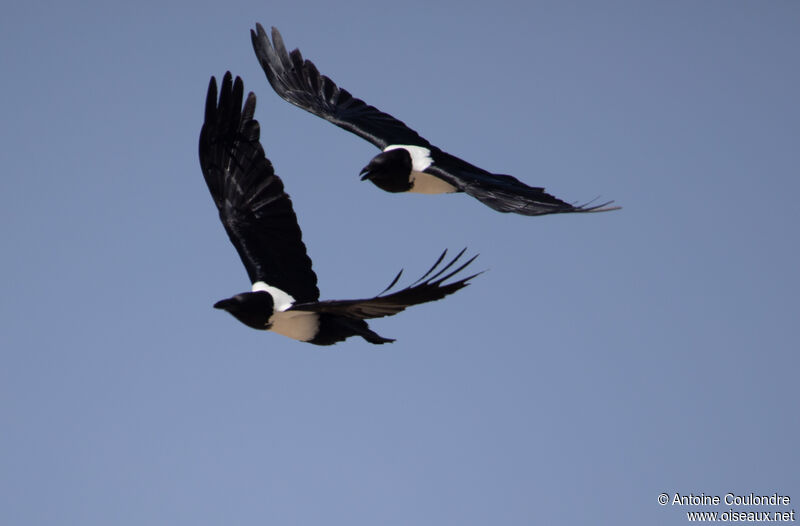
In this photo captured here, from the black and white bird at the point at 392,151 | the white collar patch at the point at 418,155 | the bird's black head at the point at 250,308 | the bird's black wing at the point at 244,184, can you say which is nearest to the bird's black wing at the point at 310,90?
the black and white bird at the point at 392,151

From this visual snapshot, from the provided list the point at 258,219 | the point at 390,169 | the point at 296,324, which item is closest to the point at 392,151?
the point at 390,169

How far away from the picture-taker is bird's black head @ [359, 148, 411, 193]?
18281 mm

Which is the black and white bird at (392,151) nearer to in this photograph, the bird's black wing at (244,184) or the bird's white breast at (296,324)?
the bird's black wing at (244,184)

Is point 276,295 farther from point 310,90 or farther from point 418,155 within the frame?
point 310,90

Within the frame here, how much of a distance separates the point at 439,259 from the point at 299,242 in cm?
472

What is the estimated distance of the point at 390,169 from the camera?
18.3 m

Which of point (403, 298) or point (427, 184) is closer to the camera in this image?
point (403, 298)

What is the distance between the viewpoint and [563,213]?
48.5 feet

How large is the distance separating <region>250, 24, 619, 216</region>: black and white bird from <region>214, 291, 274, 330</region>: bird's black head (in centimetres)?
298

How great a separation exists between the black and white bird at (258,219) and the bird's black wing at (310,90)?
2.43m

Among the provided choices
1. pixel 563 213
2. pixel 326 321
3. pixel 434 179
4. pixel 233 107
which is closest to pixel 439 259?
pixel 563 213

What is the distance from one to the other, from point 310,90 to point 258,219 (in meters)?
3.87

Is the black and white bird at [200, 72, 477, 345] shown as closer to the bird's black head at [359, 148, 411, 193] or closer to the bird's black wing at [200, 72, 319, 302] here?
the bird's black wing at [200, 72, 319, 302]

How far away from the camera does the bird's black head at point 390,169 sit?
1828 cm
